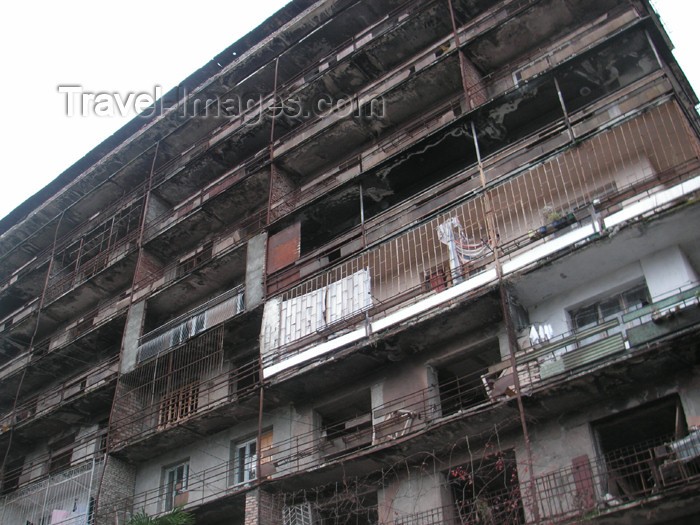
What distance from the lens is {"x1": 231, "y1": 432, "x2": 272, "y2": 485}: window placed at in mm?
17719

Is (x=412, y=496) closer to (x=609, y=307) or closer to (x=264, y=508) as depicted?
(x=264, y=508)

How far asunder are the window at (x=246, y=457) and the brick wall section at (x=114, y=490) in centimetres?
305

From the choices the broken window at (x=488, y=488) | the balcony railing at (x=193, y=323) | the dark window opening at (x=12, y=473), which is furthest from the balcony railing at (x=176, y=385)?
the broken window at (x=488, y=488)

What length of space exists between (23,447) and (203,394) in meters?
8.65

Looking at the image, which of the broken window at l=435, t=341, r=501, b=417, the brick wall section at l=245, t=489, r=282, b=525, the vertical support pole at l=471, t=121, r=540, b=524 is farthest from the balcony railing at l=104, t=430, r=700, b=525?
the broken window at l=435, t=341, r=501, b=417

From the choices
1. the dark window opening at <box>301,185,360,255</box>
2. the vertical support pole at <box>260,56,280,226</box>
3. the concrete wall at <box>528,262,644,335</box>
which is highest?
the vertical support pole at <box>260,56,280,226</box>

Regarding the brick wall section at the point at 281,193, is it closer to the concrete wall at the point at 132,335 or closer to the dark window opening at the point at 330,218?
the dark window opening at the point at 330,218

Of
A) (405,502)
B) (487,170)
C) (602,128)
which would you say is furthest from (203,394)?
(602,128)

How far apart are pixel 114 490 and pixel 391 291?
896 centimetres

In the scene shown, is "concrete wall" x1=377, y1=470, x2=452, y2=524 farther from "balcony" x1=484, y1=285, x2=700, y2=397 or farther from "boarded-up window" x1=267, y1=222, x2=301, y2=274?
"boarded-up window" x1=267, y1=222, x2=301, y2=274

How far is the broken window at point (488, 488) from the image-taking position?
40.9 feet

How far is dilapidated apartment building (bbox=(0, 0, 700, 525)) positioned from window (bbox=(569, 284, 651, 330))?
4 cm

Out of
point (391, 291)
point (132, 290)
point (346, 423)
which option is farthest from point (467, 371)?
point (132, 290)

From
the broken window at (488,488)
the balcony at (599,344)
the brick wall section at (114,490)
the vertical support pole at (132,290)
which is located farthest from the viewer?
the vertical support pole at (132,290)
